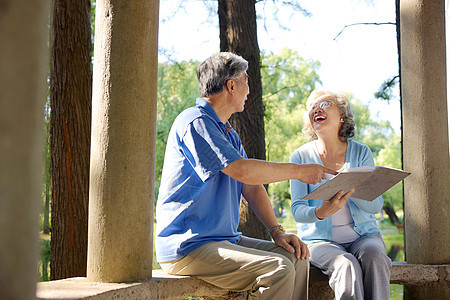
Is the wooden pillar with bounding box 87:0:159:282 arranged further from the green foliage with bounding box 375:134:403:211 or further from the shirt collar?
the green foliage with bounding box 375:134:403:211

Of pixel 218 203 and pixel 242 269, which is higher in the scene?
pixel 218 203

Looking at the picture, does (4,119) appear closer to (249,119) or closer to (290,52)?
(249,119)

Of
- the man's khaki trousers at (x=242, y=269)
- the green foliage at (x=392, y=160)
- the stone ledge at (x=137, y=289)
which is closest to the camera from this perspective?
the stone ledge at (x=137, y=289)

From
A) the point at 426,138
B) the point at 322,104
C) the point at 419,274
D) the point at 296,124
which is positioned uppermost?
the point at 296,124

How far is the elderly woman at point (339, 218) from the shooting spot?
12.2 ft

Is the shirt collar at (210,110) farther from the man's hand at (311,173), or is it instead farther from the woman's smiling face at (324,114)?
the woman's smiling face at (324,114)

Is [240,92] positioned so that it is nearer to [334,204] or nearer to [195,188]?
[195,188]

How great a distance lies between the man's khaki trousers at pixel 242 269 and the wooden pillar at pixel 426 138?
191 cm

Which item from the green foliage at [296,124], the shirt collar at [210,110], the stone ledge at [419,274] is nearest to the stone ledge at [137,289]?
the shirt collar at [210,110]

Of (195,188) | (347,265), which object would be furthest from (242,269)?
(347,265)

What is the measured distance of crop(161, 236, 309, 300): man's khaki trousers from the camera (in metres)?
3.16

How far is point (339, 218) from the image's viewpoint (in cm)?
417

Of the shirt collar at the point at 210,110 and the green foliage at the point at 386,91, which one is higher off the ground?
the green foliage at the point at 386,91

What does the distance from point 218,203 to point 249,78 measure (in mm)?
3061
